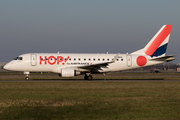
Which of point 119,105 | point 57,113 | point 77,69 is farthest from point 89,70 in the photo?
point 57,113

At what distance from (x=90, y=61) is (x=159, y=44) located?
38.9 ft

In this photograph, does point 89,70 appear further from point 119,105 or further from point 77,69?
point 119,105

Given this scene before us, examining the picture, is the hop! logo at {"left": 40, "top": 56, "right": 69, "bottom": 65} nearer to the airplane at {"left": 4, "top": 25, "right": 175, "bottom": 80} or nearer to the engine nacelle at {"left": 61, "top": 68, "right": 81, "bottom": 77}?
the airplane at {"left": 4, "top": 25, "right": 175, "bottom": 80}

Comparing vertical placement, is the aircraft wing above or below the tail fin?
below

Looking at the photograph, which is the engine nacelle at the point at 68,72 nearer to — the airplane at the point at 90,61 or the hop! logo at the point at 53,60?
the airplane at the point at 90,61

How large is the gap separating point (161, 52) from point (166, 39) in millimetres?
2376

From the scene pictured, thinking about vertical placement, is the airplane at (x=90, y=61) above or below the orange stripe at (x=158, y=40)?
below

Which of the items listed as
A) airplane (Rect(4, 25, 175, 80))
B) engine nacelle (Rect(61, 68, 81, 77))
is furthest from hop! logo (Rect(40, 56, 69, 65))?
engine nacelle (Rect(61, 68, 81, 77))

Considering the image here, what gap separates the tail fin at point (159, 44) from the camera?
139 feet

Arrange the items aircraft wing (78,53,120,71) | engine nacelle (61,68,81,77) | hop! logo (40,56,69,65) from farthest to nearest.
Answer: hop! logo (40,56,69,65)
aircraft wing (78,53,120,71)
engine nacelle (61,68,81,77)

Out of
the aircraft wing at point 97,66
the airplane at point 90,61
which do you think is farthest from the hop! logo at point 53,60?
the aircraft wing at point 97,66

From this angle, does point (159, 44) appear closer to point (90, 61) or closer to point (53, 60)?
point (90, 61)

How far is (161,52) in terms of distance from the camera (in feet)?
139

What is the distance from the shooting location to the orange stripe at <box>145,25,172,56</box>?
1665 inches
